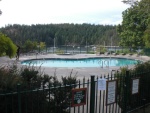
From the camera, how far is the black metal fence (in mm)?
4773

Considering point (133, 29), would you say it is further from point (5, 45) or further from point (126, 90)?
point (126, 90)

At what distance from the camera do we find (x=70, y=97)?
5.98 metres

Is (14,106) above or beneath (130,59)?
above

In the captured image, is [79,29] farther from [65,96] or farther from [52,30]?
[65,96]

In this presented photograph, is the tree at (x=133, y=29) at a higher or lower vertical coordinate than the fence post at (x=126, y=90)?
higher

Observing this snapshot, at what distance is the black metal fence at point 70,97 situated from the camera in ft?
15.7

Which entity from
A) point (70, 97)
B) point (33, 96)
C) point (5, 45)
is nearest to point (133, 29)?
point (5, 45)

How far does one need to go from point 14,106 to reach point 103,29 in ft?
248

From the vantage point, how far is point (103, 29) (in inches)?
3120

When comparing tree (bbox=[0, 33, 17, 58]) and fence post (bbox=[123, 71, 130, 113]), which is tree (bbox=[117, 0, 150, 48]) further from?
fence post (bbox=[123, 71, 130, 113])

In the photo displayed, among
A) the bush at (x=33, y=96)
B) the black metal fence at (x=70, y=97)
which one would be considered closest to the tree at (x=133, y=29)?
the black metal fence at (x=70, y=97)

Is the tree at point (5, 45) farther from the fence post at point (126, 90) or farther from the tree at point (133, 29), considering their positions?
the tree at point (133, 29)

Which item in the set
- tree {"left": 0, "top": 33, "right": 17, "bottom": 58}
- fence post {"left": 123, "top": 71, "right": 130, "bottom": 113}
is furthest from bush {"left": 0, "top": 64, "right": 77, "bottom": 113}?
tree {"left": 0, "top": 33, "right": 17, "bottom": 58}

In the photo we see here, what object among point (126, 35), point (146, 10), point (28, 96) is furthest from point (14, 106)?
point (126, 35)
